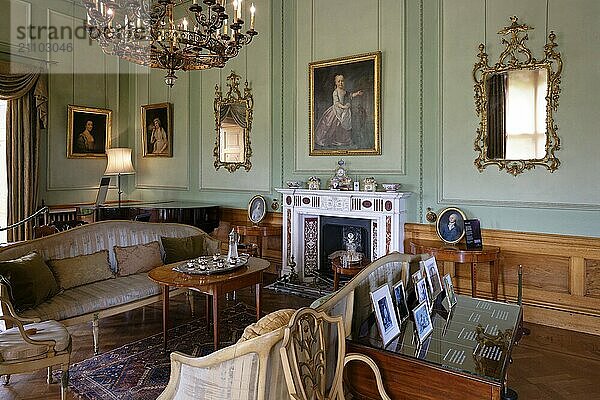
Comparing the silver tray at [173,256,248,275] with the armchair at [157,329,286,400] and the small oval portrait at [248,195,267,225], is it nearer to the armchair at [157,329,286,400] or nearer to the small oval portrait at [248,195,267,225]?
the armchair at [157,329,286,400]

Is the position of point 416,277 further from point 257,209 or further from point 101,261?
point 257,209

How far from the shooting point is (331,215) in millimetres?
5340

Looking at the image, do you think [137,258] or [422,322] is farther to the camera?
[137,258]

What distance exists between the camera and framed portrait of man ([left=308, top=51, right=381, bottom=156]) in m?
5.17

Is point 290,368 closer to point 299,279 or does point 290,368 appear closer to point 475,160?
point 475,160

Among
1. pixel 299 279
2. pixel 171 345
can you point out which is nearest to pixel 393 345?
pixel 171 345

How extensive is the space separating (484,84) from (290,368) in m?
3.90

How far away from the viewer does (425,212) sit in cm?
485

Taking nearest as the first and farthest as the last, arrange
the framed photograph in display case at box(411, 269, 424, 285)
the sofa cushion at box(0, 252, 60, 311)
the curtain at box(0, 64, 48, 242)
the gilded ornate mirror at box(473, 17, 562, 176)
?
the framed photograph in display case at box(411, 269, 424, 285), the sofa cushion at box(0, 252, 60, 311), the gilded ornate mirror at box(473, 17, 562, 176), the curtain at box(0, 64, 48, 242)

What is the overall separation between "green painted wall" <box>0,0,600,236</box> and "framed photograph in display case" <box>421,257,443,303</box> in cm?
209

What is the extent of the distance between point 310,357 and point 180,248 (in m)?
3.03

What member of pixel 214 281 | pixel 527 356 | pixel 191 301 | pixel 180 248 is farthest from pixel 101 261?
pixel 527 356

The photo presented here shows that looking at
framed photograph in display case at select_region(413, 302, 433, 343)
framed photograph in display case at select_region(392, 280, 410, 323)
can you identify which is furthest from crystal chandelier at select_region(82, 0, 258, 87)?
framed photograph in display case at select_region(413, 302, 433, 343)

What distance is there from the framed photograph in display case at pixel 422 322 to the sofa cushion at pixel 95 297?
2.46m
